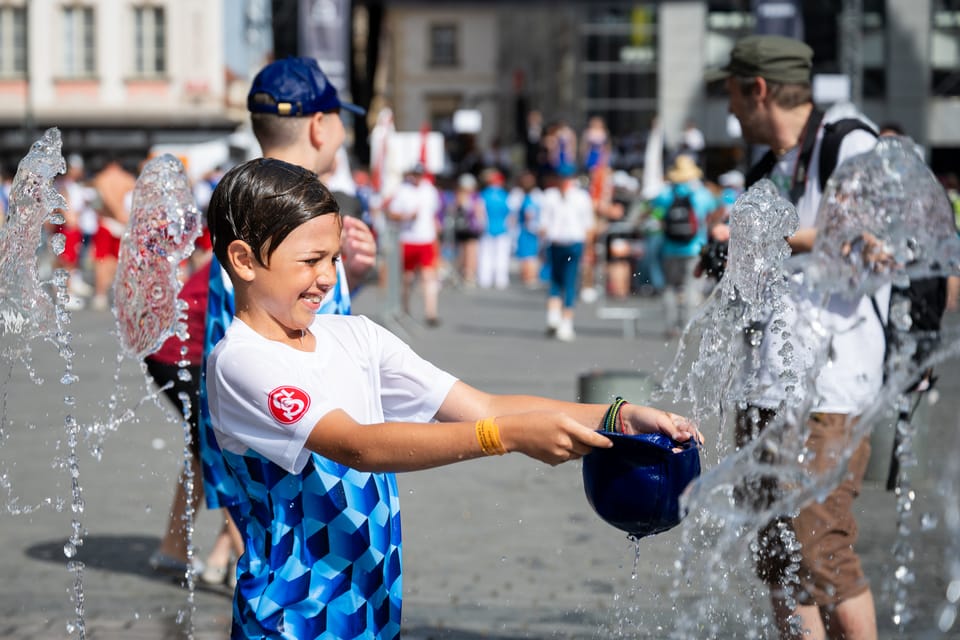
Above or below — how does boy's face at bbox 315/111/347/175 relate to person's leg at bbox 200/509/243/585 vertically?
above

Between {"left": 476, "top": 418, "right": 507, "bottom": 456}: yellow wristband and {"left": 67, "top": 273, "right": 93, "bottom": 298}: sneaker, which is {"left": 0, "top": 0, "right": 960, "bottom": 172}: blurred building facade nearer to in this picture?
{"left": 67, "top": 273, "right": 93, "bottom": 298}: sneaker

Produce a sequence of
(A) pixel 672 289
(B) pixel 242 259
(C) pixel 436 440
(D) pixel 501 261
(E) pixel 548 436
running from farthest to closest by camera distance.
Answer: (D) pixel 501 261
(A) pixel 672 289
(B) pixel 242 259
(C) pixel 436 440
(E) pixel 548 436

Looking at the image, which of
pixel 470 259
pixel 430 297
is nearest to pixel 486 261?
pixel 470 259

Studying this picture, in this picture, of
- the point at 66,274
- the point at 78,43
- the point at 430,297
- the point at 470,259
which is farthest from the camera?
the point at 78,43

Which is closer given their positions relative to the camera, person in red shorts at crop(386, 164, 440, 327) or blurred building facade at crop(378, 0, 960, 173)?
person in red shorts at crop(386, 164, 440, 327)

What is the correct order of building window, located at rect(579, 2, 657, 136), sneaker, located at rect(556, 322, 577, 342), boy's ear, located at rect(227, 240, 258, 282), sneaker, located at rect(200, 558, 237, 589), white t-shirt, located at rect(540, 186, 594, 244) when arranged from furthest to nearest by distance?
building window, located at rect(579, 2, 657, 136)
white t-shirt, located at rect(540, 186, 594, 244)
sneaker, located at rect(556, 322, 577, 342)
sneaker, located at rect(200, 558, 237, 589)
boy's ear, located at rect(227, 240, 258, 282)

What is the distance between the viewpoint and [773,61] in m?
4.27

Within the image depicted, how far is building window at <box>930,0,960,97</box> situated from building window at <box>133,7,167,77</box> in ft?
79.4

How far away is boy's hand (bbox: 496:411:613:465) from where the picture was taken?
2.39 m

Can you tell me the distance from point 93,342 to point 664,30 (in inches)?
1033

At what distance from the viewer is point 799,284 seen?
3463 mm

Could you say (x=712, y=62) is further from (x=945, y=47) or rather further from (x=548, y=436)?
(x=548, y=436)

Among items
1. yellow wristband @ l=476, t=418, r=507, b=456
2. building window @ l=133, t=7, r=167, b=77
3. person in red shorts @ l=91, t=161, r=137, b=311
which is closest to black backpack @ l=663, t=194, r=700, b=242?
person in red shorts @ l=91, t=161, r=137, b=311

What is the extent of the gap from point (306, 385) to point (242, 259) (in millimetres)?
292
